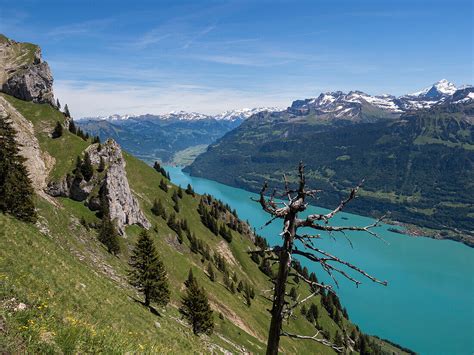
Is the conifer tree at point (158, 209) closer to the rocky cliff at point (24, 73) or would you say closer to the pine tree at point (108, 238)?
the pine tree at point (108, 238)

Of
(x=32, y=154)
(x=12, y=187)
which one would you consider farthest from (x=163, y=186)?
(x=12, y=187)

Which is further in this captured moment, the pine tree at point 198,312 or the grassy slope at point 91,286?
the pine tree at point 198,312

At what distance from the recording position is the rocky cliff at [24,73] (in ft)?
352

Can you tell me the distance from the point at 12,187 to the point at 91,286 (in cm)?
1731

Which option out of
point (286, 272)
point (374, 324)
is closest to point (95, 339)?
point (286, 272)

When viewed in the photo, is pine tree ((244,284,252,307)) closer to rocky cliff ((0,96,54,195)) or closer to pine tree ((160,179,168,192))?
pine tree ((160,179,168,192))

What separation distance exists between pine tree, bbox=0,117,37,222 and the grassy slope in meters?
2.43

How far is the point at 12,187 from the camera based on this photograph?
3922cm

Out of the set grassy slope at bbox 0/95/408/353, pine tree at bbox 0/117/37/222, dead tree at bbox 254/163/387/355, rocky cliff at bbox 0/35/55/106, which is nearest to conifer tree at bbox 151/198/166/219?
grassy slope at bbox 0/95/408/353

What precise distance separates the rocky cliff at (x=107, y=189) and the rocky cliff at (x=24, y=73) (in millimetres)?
38214

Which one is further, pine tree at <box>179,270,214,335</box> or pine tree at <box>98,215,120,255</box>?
pine tree at <box>98,215,120,255</box>

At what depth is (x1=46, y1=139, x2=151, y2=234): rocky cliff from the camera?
250ft

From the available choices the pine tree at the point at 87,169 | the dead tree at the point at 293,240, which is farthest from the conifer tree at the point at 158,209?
the dead tree at the point at 293,240

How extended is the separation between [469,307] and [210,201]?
476ft
